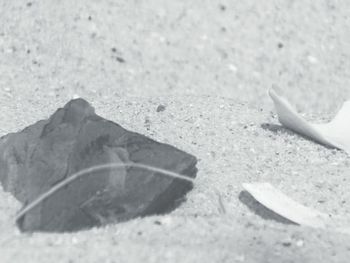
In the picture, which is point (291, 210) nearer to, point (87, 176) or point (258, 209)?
point (258, 209)

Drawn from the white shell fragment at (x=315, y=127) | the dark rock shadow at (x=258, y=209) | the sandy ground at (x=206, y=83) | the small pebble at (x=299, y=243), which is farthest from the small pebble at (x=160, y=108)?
the small pebble at (x=299, y=243)

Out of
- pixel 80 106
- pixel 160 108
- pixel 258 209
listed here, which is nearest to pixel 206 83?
pixel 160 108

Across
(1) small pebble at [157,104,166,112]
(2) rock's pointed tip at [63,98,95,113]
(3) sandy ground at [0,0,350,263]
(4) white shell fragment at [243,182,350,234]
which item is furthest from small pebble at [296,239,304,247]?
(1) small pebble at [157,104,166,112]

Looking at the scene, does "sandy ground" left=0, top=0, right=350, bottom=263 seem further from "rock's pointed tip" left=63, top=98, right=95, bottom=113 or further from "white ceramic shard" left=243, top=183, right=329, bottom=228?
"rock's pointed tip" left=63, top=98, right=95, bottom=113

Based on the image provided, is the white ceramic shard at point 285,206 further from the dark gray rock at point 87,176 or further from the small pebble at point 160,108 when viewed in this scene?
the small pebble at point 160,108

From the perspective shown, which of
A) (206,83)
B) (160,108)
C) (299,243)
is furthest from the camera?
(206,83)

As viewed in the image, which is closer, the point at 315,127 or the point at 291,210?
the point at 291,210
